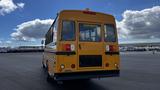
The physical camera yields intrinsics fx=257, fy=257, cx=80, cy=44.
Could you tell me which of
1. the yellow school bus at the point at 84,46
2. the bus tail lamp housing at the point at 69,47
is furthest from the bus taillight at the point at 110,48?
the bus tail lamp housing at the point at 69,47

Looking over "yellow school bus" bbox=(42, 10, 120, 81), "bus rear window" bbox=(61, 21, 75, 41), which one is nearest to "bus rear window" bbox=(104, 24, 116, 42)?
"yellow school bus" bbox=(42, 10, 120, 81)

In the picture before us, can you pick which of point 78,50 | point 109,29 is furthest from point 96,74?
point 109,29

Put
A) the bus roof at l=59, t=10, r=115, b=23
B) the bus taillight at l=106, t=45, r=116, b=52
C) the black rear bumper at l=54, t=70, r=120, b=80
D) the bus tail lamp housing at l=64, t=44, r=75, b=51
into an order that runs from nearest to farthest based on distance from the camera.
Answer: the black rear bumper at l=54, t=70, r=120, b=80 → the bus tail lamp housing at l=64, t=44, r=75, b=51 → the bus roof at l=59, t=10, r=115, b=23 → the bus taillight at l=106, t=45, r=116, b=52

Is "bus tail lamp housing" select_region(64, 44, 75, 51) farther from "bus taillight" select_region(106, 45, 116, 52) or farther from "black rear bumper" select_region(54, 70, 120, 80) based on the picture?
"bus taillight" select_region(106, 45, 116, 52)

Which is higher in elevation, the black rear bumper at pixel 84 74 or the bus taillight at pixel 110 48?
the bus taillight at pixel 110 48

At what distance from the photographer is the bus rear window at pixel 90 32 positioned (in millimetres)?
9992

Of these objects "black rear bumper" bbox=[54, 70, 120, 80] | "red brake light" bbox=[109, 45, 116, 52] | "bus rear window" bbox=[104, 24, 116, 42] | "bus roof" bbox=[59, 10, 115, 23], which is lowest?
"black rear bumper" bbox=[54, 70, 120, 80]

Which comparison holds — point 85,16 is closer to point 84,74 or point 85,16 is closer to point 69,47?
point 69,47

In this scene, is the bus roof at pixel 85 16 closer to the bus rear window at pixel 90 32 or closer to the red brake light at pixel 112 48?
the bus rear window at pixel 90 32

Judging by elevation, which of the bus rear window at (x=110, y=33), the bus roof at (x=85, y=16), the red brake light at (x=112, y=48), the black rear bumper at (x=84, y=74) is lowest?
the black rear bumper at (x=84, y=74)

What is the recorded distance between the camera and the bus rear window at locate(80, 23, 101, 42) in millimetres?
9992

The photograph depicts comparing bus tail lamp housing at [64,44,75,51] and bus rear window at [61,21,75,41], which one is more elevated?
bus rear window at [61,21,75,41]

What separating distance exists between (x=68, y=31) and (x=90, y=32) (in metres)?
0.92

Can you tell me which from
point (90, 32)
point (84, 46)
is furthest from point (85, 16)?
point (84, 46)
